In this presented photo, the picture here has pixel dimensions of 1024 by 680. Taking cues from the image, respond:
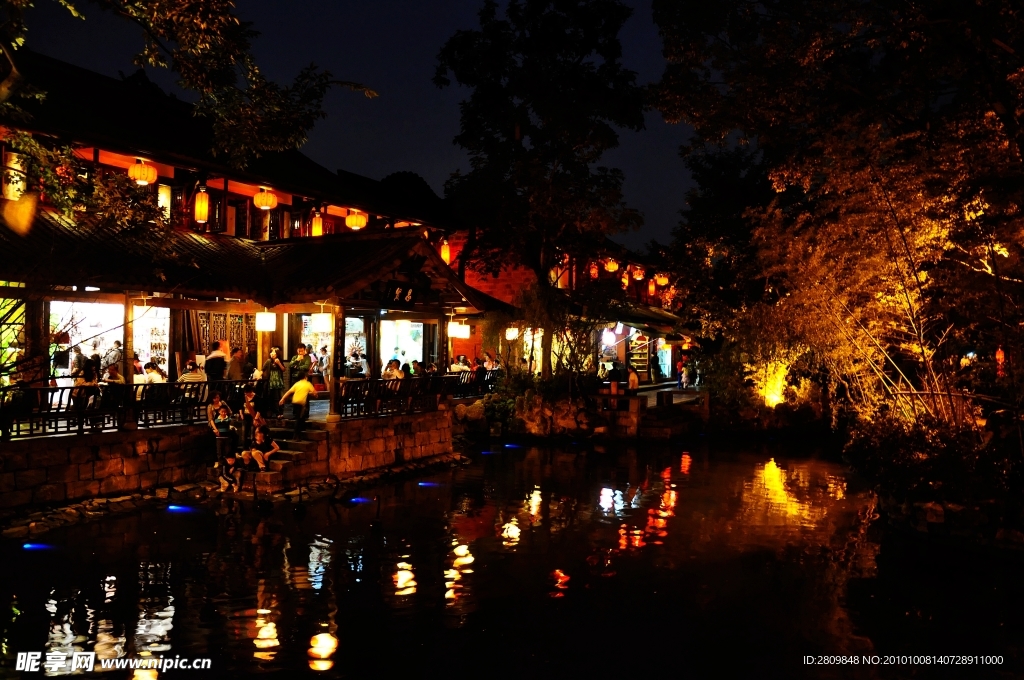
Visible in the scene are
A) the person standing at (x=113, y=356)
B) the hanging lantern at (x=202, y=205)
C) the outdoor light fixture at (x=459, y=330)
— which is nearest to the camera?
the person standing at (x=113, y=356)

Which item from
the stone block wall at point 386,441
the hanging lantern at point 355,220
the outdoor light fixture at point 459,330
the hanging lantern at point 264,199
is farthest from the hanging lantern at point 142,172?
the outdoor light fixture at point 459,330

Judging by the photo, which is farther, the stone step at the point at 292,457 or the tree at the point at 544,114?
the tree at the point at 544,114

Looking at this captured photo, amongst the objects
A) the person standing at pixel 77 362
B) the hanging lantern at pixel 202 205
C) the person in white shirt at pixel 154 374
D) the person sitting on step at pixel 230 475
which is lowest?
the person sitting on step at pixel 230 475

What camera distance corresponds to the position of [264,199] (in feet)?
61.1

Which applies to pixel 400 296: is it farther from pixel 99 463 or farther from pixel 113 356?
pixel 99 463

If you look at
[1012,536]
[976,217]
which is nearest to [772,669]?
[1012,536]

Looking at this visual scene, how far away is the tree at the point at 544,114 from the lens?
2339 centimetres

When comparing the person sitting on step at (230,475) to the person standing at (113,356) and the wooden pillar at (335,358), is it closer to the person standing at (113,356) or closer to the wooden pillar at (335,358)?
the wooden pillar at (335,358)

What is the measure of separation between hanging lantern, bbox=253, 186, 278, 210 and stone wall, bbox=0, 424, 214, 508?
22.9 ft

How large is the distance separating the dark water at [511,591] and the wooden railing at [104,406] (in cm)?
185

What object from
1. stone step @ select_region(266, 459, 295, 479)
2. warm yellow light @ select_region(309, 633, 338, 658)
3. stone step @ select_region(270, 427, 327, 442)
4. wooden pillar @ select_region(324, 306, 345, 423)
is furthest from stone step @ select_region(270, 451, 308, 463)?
warm yellow light @ select_region(309, 633, 338, 658)

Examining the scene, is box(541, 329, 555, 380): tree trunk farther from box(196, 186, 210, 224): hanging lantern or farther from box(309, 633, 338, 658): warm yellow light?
box(309, 633, 338, 658): warm yellow light

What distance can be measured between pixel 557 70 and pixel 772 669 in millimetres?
20567

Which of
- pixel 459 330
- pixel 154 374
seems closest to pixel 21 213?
pixel 154 374
